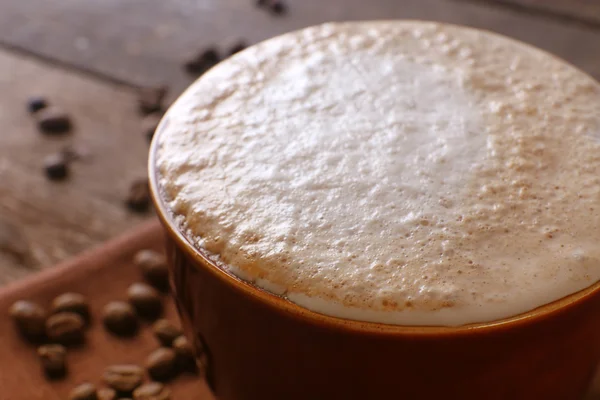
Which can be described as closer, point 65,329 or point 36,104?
point 65,329

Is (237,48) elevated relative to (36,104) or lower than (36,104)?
elevated

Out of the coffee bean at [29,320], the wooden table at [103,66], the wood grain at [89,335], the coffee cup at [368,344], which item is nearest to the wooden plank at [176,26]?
the wooden table at [103,66]

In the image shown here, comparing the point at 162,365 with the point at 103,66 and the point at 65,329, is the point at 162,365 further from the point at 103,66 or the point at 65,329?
the point at 103,66

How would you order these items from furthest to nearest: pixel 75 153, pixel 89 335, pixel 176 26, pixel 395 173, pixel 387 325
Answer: pixel 176 26, pixel 75 153, pixel 89 335, pixel 395 173, pixel 387 325

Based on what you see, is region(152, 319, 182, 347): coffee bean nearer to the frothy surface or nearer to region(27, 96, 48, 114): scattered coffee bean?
the frothy surface

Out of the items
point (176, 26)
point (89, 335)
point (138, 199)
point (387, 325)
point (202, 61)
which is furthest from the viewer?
point (176, 26)

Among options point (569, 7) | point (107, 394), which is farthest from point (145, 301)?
point (569, 7)
